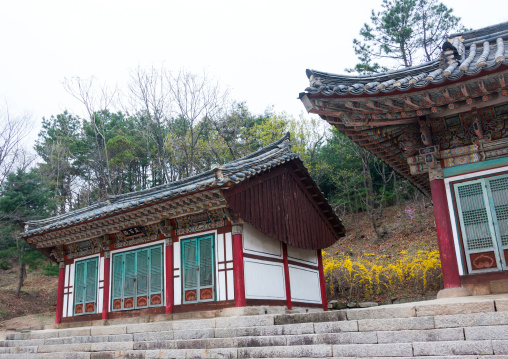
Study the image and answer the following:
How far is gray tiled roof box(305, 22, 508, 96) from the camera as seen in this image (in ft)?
21.5

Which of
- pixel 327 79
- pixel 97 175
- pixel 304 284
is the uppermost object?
pixel 97 175

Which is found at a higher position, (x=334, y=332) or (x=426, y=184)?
(x=426, y=184)

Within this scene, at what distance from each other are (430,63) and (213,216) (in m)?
6.40

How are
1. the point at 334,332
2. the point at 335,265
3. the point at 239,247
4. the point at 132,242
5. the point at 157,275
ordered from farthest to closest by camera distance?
the point at 335,265 → the point at 132,242 → the point at 157,275 → the point at 239,247 → the point at 334,332

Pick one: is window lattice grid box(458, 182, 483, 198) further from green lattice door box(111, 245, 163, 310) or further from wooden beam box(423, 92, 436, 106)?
green lattice door box(111, 245, 163, 310)

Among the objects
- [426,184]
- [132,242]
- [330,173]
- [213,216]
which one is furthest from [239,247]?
[330,173]

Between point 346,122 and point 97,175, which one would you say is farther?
point 97,175

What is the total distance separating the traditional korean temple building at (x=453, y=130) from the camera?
7039mm

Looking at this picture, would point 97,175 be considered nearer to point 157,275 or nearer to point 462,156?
point 157,275

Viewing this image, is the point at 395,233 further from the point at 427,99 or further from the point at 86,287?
the point at 427,99

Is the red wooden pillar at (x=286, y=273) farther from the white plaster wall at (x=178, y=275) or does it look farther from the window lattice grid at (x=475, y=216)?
the window lattice grid at (x=475, y=216)

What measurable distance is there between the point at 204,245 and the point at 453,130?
681 cm

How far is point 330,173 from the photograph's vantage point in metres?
27.5

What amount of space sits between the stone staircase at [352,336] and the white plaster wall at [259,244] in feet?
8.00
